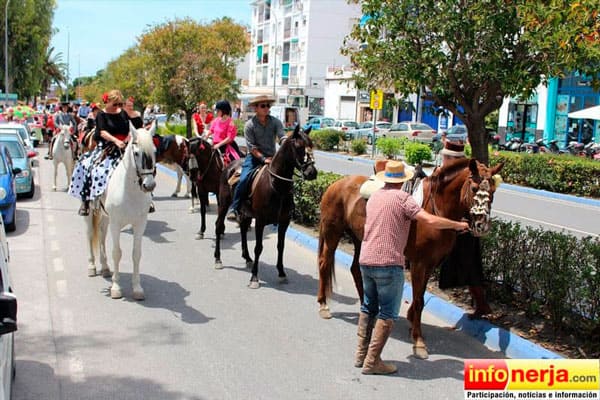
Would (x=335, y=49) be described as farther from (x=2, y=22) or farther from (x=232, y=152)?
(x=232, y=152)

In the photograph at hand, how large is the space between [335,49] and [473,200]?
254ft

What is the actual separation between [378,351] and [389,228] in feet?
3.87

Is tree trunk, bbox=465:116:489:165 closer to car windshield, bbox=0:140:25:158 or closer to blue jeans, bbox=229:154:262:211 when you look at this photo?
blue jeans, bbox=229:154:262:211

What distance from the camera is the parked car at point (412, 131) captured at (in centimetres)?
4456

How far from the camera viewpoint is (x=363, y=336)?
6445 millimetres

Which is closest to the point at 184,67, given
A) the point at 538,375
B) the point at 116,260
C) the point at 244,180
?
the point at 244,180

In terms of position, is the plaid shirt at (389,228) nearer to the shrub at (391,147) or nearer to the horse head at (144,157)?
the horse head at (144,157)

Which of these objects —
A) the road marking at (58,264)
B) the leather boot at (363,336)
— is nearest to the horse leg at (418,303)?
the leather boot at (363,336)

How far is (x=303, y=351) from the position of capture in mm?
6961

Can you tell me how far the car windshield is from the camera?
1730cm

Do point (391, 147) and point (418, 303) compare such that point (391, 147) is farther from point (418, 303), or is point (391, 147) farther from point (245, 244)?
point (418, 303)

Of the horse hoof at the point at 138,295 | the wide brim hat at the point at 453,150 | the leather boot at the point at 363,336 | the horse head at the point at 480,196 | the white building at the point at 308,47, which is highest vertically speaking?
the white building at the point at 308,47

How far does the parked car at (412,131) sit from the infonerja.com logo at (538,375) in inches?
1597

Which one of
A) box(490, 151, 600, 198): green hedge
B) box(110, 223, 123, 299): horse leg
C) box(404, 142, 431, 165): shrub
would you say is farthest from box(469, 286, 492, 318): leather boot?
box(404, 142, 431, 165): shrub
